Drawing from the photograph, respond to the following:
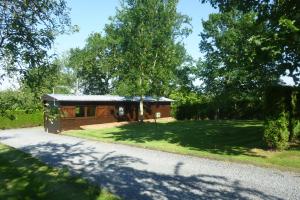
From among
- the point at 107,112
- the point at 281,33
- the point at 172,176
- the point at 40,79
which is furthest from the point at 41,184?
the point at 107,112

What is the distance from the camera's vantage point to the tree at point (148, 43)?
38406mm

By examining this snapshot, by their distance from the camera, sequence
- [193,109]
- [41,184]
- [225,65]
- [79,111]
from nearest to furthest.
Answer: [41,184] < [225,65] < [79,111] < [193,109]

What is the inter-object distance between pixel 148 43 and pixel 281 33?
2546 cm

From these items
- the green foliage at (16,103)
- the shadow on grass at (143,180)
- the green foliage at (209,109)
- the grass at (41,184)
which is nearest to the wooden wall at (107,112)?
the green foliage at (209,109)

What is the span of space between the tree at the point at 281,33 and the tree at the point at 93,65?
48.1 metres

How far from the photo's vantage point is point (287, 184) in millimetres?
11727

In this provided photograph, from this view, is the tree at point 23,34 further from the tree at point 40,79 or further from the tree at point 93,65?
the tree at point 93,65

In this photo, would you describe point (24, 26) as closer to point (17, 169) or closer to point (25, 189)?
point (25, 189)

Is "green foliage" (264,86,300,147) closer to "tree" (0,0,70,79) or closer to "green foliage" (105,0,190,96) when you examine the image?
"tree" (0,0,70,79)

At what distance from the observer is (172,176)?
1342 centimetres

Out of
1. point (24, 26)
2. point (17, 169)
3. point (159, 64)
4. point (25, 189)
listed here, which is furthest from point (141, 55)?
point (24, 26)

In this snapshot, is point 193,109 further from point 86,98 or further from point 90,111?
point 86,98

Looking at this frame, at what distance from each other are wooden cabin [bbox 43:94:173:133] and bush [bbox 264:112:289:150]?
17778 millimetres

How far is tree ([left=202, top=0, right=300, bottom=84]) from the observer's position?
1348cm
